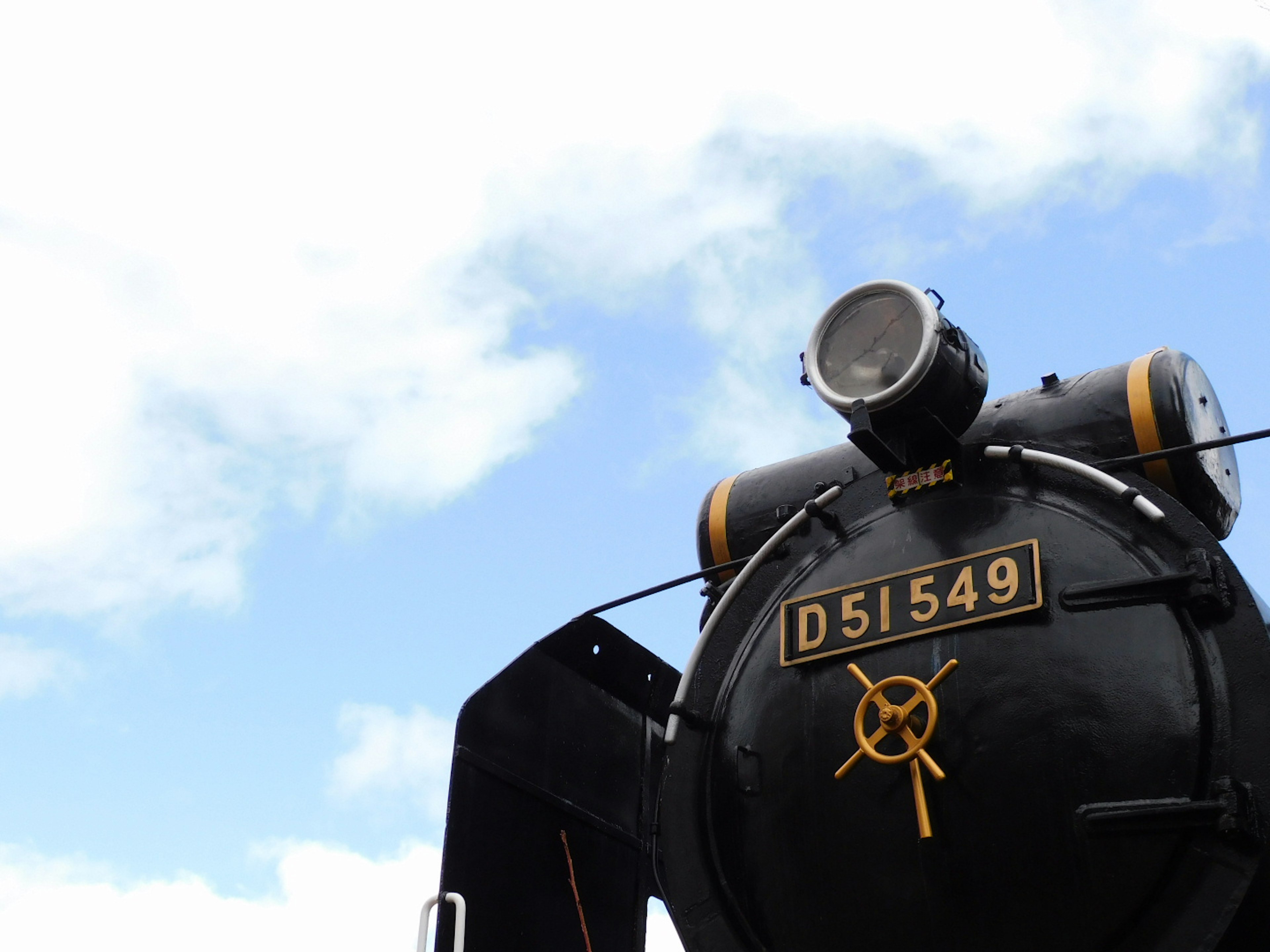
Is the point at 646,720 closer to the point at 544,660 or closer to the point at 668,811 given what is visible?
the point at 544,660

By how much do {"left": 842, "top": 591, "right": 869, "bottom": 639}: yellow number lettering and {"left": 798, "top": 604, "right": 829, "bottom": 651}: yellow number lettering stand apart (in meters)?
0.06

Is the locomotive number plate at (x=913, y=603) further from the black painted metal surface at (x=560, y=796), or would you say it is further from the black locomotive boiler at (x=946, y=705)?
the black painted metal surface at (x=560, y=796)

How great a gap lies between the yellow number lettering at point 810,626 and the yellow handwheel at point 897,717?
301 millimetres

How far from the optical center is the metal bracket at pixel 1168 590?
304 cm

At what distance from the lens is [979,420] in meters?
4.02

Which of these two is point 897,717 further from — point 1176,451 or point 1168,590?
point 1176,451

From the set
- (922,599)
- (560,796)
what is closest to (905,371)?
(922,599)

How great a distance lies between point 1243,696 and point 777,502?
181 cm

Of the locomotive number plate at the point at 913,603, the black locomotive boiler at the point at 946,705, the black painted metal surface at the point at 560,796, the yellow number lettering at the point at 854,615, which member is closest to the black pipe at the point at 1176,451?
the black locomotive boiler at the point at 946,705

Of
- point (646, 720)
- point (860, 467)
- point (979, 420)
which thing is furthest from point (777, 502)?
point (646, 720)

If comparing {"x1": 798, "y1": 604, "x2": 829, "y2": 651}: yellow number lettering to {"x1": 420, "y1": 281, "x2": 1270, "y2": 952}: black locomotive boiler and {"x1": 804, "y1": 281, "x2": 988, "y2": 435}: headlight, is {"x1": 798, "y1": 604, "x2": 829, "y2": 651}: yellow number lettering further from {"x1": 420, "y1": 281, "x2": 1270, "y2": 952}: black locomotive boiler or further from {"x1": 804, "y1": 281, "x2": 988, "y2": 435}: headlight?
{"x1": 804, "y1": 281, "x2": 988, "y2": 435}: headlight

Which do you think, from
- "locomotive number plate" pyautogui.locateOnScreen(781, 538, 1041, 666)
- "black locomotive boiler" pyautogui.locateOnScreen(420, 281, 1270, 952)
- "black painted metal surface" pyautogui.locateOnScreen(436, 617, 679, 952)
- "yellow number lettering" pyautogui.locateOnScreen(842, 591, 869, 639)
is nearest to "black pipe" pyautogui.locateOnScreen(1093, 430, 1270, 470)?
"black locomotive boiler" pyautogui.locateOnScreen(420, 281, 1270, 952)

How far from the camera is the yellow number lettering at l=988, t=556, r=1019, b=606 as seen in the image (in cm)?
331

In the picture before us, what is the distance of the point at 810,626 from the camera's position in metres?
3.67
